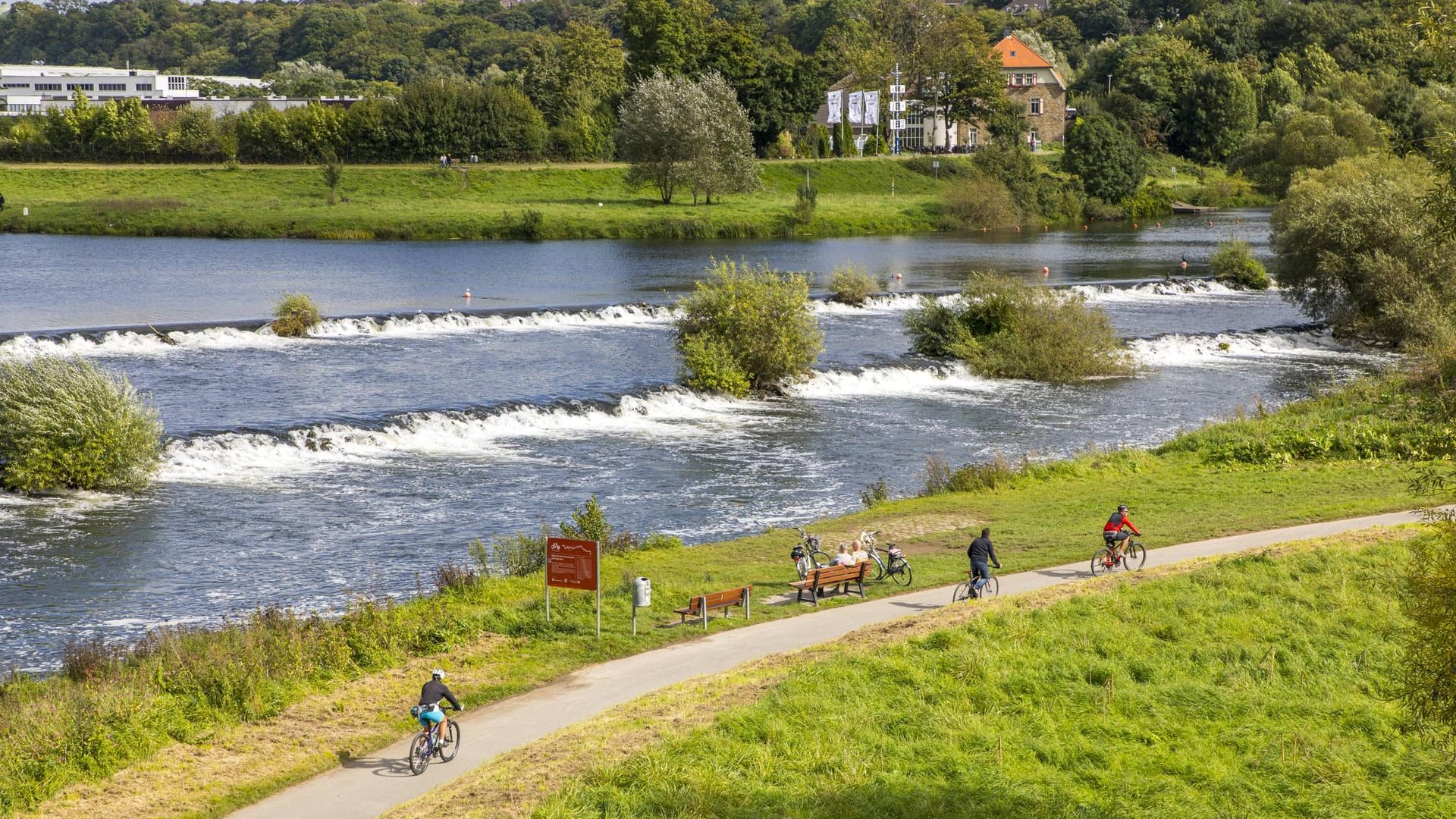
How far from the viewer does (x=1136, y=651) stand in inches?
757

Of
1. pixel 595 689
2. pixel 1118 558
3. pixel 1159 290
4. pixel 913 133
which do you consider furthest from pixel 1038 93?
pixel 595 689

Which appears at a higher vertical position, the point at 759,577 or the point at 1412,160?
the point at 1412,160

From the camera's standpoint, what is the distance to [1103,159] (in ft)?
404

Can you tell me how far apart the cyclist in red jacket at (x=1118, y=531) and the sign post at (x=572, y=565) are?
9.11 m

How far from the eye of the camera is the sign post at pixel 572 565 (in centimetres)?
2039

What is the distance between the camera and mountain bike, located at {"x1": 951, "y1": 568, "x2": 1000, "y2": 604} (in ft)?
73.3

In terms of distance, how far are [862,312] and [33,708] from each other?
50723mm

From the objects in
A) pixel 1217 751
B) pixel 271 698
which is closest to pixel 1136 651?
pixel 1217 751

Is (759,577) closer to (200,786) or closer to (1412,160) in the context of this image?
(200,786)

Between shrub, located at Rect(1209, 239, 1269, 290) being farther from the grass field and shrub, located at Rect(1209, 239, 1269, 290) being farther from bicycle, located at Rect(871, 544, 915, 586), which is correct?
bicycle, located at Rect(871, 544, 915, 586)

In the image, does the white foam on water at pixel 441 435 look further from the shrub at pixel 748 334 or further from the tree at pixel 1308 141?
the tree at pixel 1308 141

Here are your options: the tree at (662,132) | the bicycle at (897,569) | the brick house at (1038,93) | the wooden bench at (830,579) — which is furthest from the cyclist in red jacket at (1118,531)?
the brick house at (1038,93)

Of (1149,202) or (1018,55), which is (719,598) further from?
(1018,55)

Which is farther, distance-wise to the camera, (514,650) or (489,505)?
(489,505)
